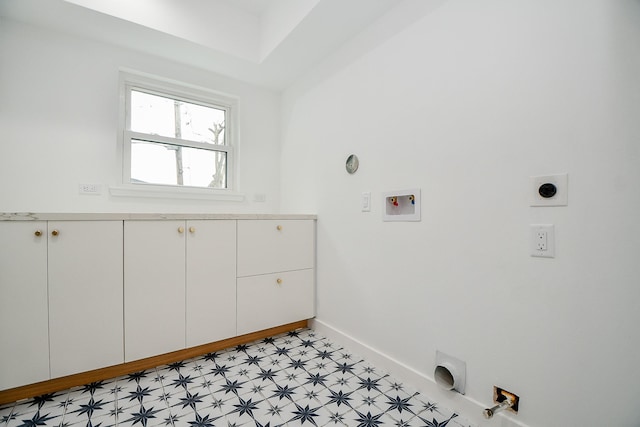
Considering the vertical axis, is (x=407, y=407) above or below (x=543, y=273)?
below

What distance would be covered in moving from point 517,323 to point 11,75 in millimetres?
3098

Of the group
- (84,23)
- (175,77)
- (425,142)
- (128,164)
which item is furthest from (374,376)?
(84,23)

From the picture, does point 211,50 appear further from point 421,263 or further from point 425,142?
Answer: point 421,263

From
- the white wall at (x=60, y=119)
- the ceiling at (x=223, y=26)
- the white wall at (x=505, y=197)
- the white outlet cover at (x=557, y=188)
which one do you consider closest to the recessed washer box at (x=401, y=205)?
the white wall at (x=505, y=197)

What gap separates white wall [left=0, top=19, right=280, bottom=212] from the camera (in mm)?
1848

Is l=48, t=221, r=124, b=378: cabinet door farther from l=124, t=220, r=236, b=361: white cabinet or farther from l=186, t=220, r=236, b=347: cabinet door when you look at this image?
l=186, t=220, r=236, b=347: cabinet door

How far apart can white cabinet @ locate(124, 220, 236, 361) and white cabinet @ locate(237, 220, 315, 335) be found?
0.28 ft

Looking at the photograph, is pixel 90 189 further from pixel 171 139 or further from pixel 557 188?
pixel 557 188

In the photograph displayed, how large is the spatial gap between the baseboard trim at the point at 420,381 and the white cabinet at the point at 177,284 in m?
0.77

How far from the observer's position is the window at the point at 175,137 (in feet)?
7.50

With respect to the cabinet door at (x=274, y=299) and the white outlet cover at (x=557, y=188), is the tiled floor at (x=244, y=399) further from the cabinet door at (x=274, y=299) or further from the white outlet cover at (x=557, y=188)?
the white outlet cover at (x=557, y=188)

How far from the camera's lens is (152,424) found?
1.27 m

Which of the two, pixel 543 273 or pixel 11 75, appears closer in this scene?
pixel 543 273

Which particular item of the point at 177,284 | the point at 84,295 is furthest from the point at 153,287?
the point at 84,295
